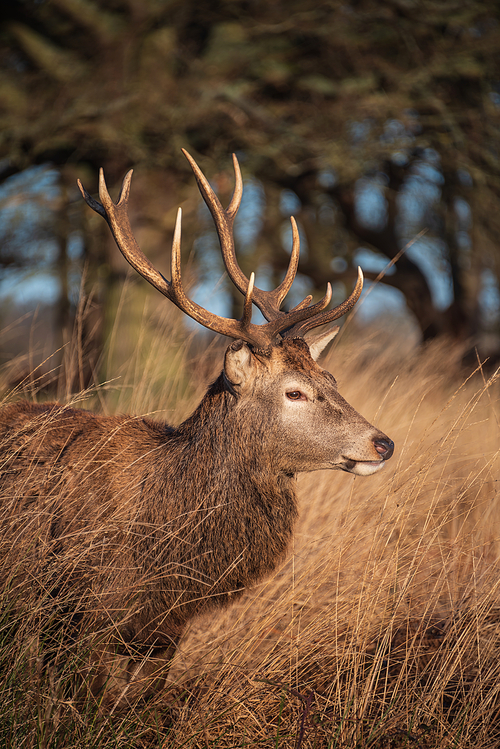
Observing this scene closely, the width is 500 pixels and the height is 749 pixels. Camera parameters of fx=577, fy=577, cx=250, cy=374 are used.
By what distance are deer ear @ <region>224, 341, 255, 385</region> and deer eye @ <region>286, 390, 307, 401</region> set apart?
0.20m

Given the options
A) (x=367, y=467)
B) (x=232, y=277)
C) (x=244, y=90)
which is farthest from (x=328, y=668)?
(x=244, y=90)

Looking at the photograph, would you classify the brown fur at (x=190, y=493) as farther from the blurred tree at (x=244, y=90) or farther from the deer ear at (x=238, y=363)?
the blurred tree at (x=244, y=90)

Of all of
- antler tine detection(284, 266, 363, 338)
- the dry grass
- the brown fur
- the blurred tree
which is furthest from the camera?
the blurred tree

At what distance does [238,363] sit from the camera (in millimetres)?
2568

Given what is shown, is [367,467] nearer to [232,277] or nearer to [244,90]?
[232,277]

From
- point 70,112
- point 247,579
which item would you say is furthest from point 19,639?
point 70,112

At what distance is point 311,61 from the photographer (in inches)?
307

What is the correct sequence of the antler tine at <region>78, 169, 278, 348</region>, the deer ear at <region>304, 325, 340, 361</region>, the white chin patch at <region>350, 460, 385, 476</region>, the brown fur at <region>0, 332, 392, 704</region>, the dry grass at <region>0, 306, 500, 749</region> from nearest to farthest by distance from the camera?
the dry grass at <region>0, 306, 500, 749</region>
the brown fur at <region>0, 332, 392, 704</region>
the white chin patch at <region>350, 460, 385, 476</region>
the antler tine at <region>78, 169, 278, 348</region>
the deer ear at <region>304, 325, 340, 361</region>

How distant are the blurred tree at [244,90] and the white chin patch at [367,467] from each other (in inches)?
222

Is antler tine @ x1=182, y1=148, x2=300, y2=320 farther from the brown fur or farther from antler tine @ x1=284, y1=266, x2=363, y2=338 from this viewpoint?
the brown fur

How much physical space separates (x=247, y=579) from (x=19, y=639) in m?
0.97

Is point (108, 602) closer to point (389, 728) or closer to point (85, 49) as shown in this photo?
point (389, 728)

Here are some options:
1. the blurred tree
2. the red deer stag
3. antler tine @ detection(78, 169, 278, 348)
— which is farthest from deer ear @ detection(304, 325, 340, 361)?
the blurred tree

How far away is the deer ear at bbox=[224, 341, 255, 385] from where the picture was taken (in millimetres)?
2517
